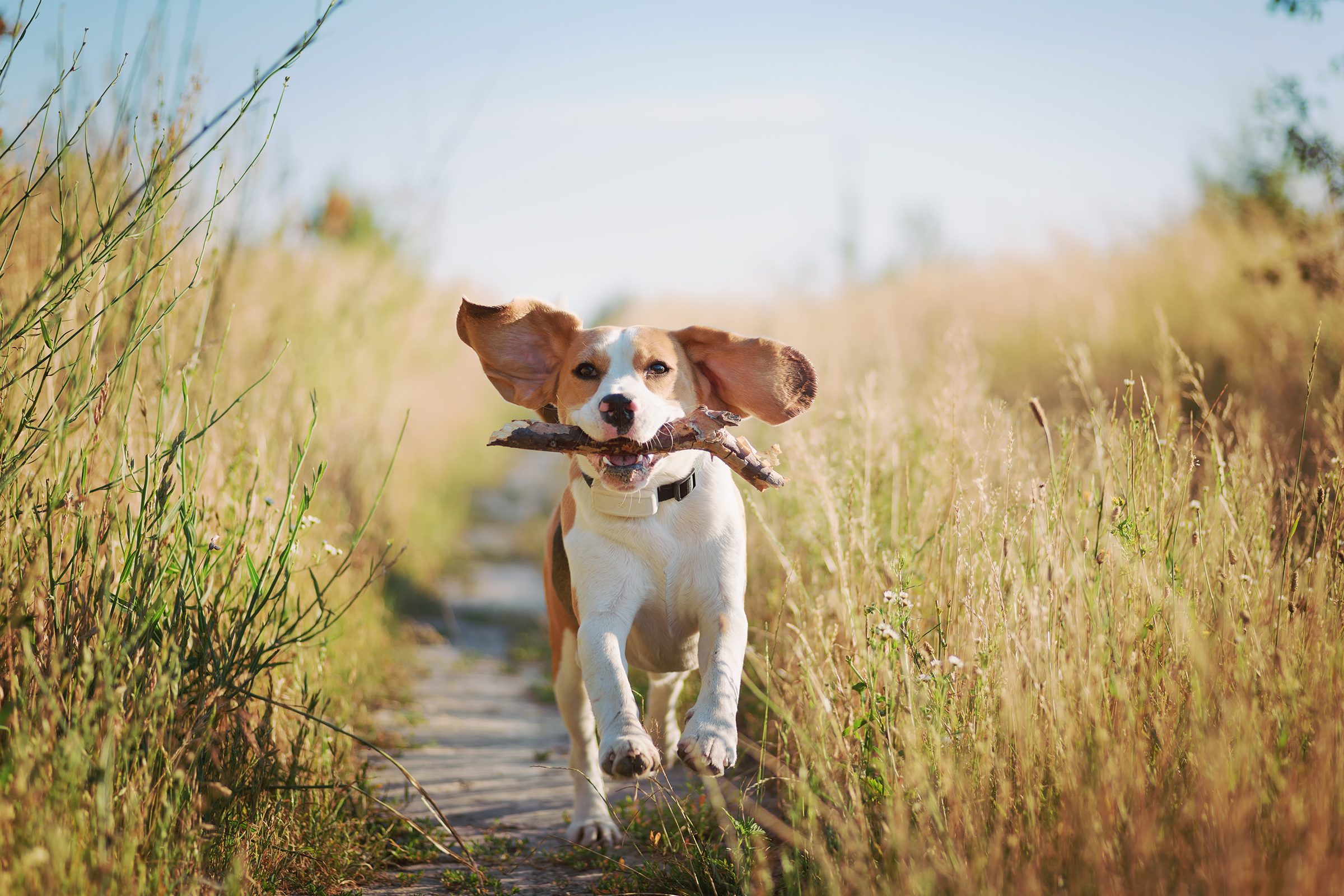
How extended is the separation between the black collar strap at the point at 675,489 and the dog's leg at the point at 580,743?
2.19ft

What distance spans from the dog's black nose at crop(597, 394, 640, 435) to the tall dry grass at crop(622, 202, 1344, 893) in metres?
0.55

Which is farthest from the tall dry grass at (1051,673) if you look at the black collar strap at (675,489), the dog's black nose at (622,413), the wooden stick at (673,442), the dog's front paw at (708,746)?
the dog's black nose at (622,413)

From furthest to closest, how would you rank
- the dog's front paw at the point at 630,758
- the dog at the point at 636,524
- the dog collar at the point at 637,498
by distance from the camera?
1. the dog collar at the point at 637,498
2. the dog at the point at 636,524
3. the dog's front paw at the point at 630,758

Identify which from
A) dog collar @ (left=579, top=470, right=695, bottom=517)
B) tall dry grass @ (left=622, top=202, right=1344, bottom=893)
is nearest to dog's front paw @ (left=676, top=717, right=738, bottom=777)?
tall dry grass @ (left=622, top=202, right=1344, bottom=893)

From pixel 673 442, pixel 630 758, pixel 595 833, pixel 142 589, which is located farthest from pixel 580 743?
pixel 142 589

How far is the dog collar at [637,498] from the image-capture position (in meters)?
2.60

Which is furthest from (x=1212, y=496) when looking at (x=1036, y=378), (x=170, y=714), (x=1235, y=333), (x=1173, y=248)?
(x=1173, y=248)

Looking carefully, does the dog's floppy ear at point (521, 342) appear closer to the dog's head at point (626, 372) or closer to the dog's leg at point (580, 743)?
the dog's head at point (626, 372)

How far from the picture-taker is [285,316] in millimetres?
5637

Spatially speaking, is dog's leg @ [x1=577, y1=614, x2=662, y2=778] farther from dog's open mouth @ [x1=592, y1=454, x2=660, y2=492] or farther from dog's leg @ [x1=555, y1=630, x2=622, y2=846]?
dog's leg @ [x1=555, y1=630, x2=622, y2=846]

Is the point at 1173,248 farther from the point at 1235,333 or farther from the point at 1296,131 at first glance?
the point at 1296,131

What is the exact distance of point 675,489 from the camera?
8.80ft

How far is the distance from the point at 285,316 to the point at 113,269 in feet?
8.61

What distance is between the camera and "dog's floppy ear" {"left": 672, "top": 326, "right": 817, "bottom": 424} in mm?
2820
